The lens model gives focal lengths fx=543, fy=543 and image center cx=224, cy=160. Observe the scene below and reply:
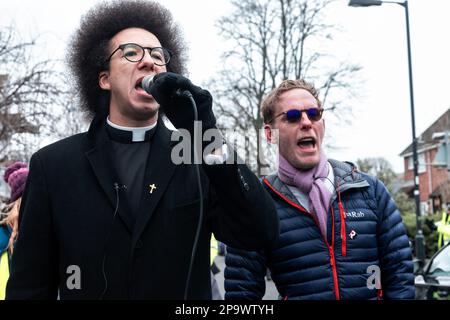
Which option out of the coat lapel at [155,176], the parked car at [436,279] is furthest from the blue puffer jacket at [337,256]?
the parked car at [436,279]

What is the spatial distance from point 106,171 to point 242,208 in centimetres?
60

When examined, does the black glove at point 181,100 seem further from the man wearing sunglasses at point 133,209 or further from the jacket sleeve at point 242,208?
the jacket sleeve at point 242,208

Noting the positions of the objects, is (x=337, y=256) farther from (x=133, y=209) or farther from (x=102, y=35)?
(x=102, y=35)

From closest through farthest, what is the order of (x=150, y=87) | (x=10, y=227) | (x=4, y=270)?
(x=150, y=87) < (x=4, y=270) < (x=10, y=227)

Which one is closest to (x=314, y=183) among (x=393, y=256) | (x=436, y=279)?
(x=393, y=256)

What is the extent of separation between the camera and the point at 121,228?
2.05 meters

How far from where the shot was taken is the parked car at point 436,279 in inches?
195

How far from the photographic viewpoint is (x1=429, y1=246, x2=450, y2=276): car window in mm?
5436

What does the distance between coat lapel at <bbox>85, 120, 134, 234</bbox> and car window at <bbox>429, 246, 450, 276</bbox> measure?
167 inches

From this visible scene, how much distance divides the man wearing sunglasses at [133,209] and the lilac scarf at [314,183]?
79 cm

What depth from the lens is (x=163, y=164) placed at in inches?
87.5

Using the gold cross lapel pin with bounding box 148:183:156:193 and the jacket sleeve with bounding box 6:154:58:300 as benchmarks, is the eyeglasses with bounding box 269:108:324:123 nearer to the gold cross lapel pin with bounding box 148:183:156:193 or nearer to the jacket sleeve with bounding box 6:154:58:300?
the gold cross lapel pin with bounding box 148:183:156:193

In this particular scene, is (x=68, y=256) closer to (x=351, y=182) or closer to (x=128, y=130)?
(x=128, y=130)
